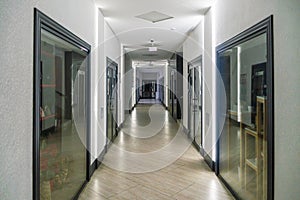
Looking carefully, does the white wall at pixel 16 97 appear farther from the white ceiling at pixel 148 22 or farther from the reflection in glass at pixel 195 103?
the reflection in glass at pixel 195 103

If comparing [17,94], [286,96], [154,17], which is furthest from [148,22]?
[17,94]

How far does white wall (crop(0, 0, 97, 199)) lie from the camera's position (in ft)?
5.24

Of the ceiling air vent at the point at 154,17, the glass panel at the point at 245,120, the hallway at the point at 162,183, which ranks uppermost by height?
the ceiling air vent at the point at 154,17

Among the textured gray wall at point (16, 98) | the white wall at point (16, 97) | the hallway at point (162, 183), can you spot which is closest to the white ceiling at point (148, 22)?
the white wall at point (16, 97)

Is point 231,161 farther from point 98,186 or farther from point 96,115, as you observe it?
point 96,115

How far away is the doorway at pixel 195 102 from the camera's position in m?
6.19

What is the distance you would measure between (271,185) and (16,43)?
96.4 inches

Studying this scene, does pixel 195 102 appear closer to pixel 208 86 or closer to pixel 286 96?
pixel 208 86

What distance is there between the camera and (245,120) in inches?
130

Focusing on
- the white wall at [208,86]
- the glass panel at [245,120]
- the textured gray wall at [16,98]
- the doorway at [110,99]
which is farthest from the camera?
the doorway at [110,99]

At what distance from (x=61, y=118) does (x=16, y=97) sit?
1363 mm

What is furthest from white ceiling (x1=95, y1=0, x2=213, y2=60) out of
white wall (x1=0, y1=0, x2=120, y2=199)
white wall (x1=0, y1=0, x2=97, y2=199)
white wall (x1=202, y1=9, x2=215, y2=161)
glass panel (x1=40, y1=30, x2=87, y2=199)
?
white wall (x1=0, y1=0, x2=97, y2=199)

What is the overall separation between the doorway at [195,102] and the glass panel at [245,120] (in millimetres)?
1910

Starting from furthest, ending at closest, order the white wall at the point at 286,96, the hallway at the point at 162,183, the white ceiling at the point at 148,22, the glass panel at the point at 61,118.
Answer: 1. the white ceiling at the point at 148,22
2. the hallway at the point at 162,183
3. the glass panel at the point at 61,118
4. the white wall at the point at 286,96
